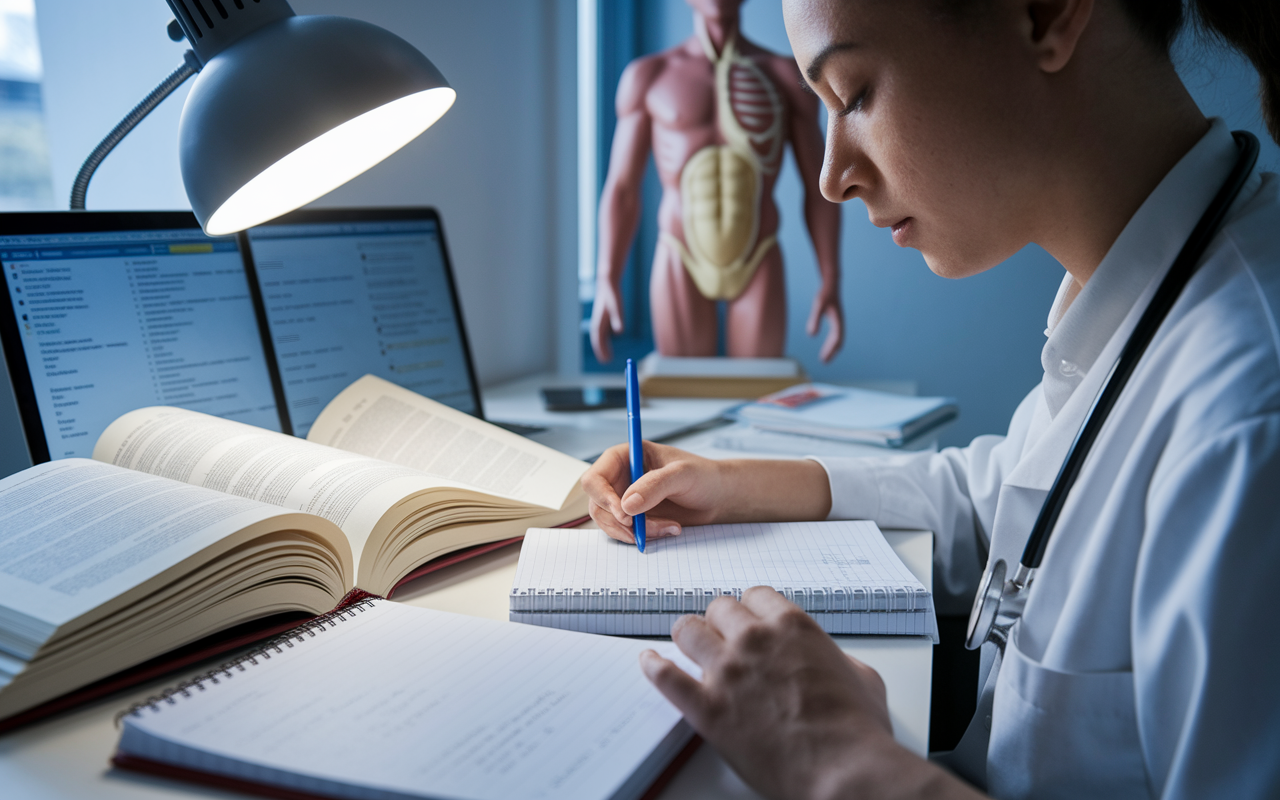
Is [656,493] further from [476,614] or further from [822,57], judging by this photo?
[822,57]

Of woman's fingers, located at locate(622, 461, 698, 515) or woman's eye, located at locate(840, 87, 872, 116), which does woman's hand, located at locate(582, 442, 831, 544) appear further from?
woman's eye, located at locate(840, 87, 872, 116)

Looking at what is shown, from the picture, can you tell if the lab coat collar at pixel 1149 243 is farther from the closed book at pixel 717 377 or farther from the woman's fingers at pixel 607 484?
the closed book at pixel 717 377

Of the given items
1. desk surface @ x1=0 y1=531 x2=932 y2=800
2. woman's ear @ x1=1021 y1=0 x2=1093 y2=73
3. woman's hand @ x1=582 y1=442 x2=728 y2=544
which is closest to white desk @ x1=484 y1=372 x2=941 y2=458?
woman's hand @ x1=582 y1=442 x2=728 y2=544

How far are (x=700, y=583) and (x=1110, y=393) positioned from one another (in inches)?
12.3

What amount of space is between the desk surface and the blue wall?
1921mm

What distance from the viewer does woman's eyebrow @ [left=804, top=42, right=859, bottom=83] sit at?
2.13 feet

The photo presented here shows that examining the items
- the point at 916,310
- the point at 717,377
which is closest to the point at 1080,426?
the point at 717,377

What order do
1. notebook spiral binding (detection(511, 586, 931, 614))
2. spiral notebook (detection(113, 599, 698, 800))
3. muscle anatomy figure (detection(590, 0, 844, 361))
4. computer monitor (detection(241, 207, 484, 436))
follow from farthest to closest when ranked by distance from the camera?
muscle anatomy figure (detection(590, 0, 844, 361)), computer monitor (detection(241, 207, 484, 436)), notebook spiral binding (detection(511, 586, 931, 614)), spiral notebook (detection(113, 599, 698, 800))

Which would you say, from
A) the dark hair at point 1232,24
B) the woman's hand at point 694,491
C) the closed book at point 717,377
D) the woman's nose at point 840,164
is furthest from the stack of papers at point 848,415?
the dark hair at point 1232,24

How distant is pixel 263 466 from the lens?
0.79 meters

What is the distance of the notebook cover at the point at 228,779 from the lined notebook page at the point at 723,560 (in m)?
0.19

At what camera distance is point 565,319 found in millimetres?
2104

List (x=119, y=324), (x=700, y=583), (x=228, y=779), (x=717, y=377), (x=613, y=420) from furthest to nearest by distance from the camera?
(x=717, y=377)
(x=613, y=420)
(x=119, y=324)
(x=700, y=583)
(x=228, y=779)

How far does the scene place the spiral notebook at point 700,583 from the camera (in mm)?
637
